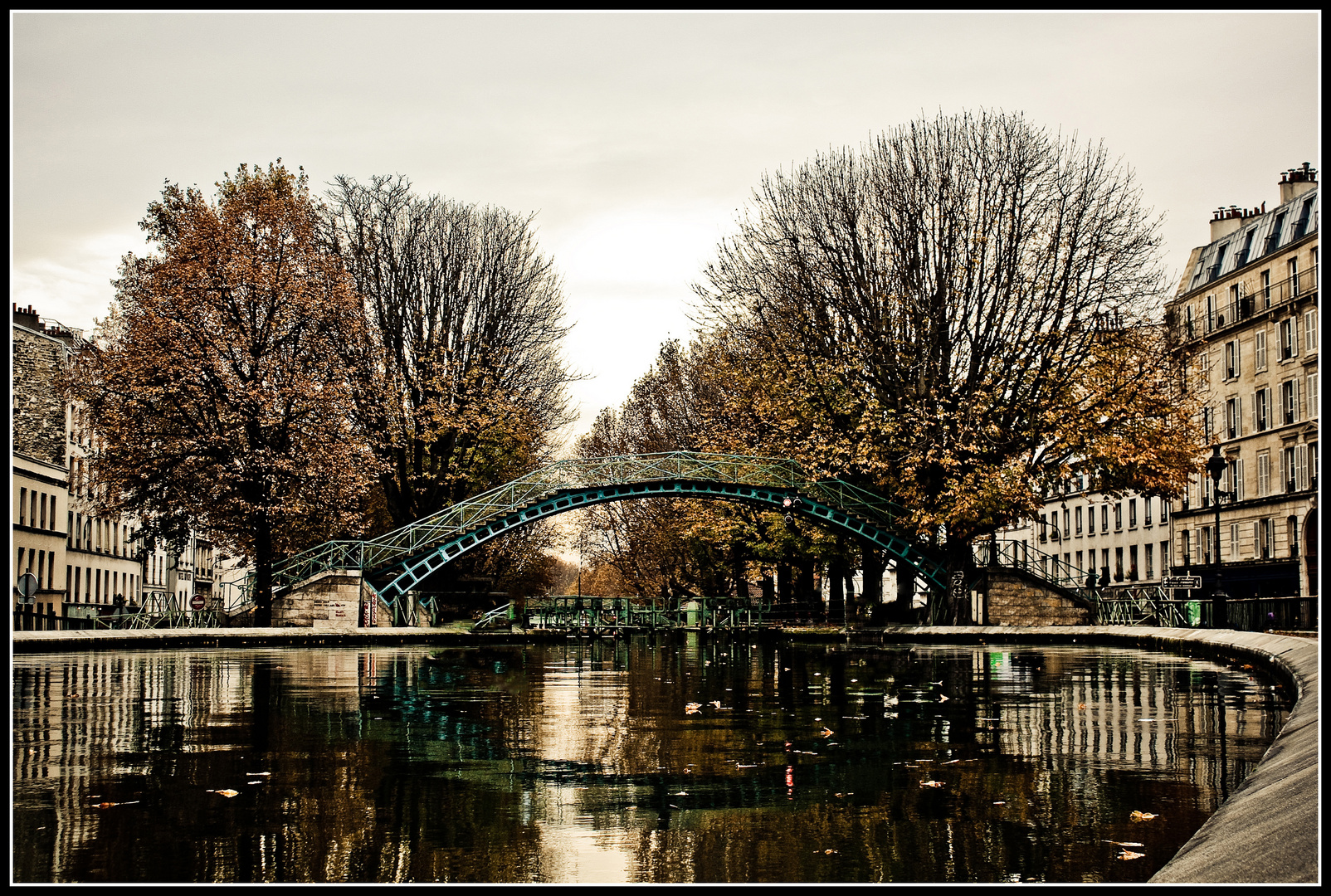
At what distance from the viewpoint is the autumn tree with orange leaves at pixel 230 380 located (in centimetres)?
3603

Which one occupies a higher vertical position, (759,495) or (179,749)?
(759,495)

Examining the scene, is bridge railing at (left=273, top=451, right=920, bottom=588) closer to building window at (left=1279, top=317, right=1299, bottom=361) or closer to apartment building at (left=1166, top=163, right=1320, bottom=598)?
apartment building at (left=1166, top=163, right=1320, bottom=598)

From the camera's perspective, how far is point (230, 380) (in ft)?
121

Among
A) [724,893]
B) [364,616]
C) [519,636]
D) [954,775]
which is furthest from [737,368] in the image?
[724,893]

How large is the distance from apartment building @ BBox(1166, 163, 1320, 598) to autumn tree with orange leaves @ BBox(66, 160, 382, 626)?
33128 mm

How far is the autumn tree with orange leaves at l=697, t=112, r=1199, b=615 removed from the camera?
1373 inches

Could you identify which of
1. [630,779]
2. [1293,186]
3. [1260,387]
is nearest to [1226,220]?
[1293,186]

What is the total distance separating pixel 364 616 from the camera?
133 ft

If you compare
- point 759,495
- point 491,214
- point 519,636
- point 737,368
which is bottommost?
point 519,636

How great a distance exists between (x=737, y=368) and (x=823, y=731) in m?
32.8

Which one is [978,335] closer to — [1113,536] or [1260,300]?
[1260,300]

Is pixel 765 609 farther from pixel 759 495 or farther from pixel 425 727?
pixel 425 727

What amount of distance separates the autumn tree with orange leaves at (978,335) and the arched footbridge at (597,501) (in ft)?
14.8

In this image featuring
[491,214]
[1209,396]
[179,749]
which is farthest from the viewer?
[1209,396]
